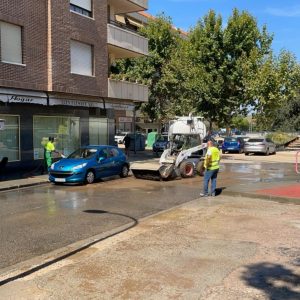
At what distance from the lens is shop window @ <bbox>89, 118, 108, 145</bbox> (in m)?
25.9

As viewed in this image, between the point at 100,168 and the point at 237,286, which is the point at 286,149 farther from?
the point at 237,286

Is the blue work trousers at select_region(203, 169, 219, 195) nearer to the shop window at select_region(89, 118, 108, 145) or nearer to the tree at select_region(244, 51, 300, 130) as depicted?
the shop window at select_region(89, 118, 108, 145)

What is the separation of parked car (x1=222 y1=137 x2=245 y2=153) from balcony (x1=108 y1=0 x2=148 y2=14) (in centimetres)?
1459

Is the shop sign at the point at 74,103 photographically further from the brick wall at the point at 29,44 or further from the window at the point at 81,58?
the window at the point at 81,58

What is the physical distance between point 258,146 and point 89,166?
2203cm

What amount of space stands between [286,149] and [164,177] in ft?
102

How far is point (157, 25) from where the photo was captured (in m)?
42.3

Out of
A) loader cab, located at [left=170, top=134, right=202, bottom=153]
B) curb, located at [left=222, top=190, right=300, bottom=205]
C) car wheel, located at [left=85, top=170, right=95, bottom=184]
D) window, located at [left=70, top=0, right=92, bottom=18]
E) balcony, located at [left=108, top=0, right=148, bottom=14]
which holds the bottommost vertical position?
curb, located at [left=222, top=190, right=300, bottom=205]

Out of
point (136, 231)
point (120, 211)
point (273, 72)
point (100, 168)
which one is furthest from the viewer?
point (273, 72)

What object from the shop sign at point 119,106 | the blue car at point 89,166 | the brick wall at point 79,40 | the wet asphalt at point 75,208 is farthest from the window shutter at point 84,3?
the wet asphalt at point 75,208

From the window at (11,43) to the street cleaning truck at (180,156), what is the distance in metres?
6.56

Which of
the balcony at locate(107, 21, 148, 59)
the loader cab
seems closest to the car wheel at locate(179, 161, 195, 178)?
the loader cab

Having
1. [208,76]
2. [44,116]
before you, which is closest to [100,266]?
[44,116]

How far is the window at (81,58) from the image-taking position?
22.9 metres
